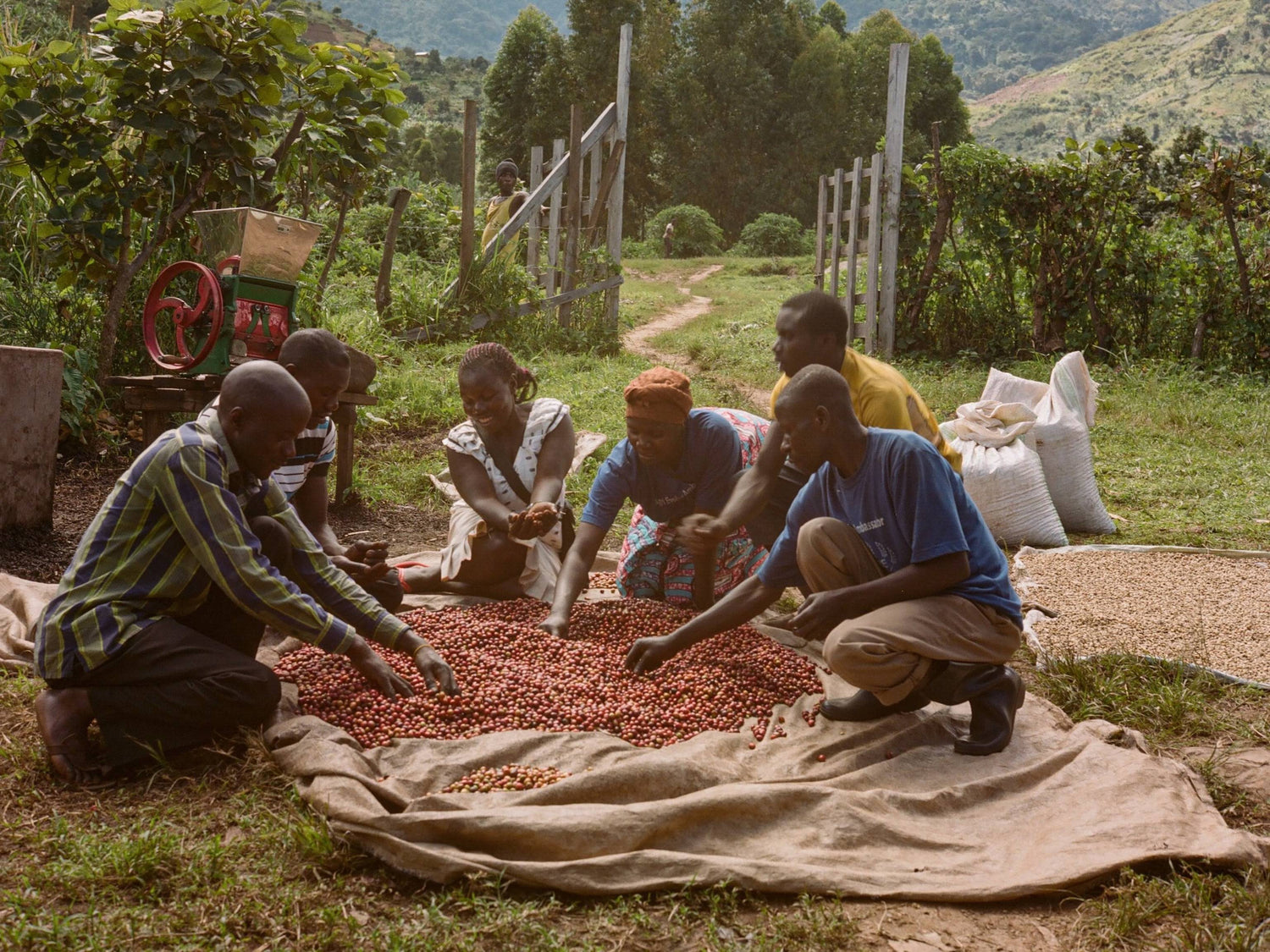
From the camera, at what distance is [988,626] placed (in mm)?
2729

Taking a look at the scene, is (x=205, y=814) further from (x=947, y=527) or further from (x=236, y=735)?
(x=947, y=527)

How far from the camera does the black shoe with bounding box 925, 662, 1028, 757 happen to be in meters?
2.68

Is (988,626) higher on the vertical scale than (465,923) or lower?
higher

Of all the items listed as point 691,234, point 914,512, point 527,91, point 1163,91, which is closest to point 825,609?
point 914,512

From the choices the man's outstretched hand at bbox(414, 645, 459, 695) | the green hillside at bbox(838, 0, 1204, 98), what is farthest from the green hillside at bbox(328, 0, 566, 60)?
the man's outstretched hand at bbox(414, 645, 459, 695)

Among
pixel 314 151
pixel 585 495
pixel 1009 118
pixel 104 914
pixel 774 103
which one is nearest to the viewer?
pixel 104 914

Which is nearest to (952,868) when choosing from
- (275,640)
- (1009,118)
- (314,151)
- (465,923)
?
(465,923)

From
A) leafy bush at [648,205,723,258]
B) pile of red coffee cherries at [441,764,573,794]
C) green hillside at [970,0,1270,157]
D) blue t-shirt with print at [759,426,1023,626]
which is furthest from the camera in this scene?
green hillside at [970,0,1270,157]

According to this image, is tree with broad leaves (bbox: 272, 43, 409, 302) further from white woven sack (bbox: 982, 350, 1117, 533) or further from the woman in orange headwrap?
white woven sack (bbox: 982, 350, 1117, 533)

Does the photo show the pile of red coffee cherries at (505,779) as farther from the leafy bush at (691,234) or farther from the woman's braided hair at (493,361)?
the leafy bush at (691,234)

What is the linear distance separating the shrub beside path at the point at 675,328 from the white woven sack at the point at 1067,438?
8.63ft

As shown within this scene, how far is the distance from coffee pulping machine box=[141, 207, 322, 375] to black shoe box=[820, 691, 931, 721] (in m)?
2.59

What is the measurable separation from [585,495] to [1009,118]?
6396 cm

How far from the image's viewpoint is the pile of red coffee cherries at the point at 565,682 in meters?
2.77
